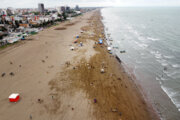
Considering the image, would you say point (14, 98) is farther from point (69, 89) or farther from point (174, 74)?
point (174, 74)

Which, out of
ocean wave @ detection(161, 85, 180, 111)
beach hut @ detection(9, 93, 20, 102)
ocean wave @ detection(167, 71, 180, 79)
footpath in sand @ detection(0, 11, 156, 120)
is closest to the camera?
footpath in sand @ detection(0, 11, 156, 120)

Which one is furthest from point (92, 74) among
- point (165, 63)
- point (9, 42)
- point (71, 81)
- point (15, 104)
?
point (9, 42)

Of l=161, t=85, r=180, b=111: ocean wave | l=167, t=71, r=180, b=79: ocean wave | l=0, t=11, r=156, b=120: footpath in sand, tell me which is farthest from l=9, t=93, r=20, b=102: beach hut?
l=167, t=71, r=180, b=79: ocean wave

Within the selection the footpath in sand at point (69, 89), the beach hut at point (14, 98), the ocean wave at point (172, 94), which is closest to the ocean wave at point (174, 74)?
the ocean wave at point (172, 94)

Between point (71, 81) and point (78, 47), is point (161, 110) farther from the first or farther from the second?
point (78, 47)

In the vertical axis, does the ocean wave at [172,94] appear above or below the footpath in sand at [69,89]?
below

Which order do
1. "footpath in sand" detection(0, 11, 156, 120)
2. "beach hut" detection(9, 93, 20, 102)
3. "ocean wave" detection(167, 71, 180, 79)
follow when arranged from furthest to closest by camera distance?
"ocean wave" detection(167, 71, 180, 79), "beach hut" detection(9, 93, 20, 102), "footpath in sand" detection(0, 11, 156, 120)

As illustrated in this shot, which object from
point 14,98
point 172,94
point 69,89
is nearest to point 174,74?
point 172,94

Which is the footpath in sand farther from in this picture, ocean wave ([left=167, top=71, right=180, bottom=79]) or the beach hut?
ocean wave ([left=167, top=71, right=180, bottom=79])

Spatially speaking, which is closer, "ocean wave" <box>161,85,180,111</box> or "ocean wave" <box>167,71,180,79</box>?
"ocean wave" <box>161,85,180,111</box>

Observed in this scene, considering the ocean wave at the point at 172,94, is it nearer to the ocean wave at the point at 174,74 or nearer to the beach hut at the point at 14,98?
the ocean wave at the point at 174,74
